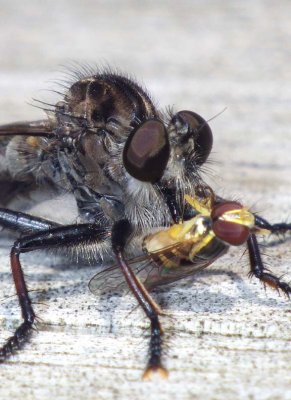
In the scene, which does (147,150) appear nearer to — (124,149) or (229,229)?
(124,149)

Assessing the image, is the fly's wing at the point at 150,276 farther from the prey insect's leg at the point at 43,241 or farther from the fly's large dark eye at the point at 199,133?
the fly's large dark eye at the point at 199,133

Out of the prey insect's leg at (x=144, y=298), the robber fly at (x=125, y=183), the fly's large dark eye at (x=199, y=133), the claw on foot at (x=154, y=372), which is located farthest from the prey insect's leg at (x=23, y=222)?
the claw on foot at (x=154, y=372)

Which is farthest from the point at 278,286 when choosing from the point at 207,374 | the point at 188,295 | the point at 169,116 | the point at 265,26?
the point at 265,26

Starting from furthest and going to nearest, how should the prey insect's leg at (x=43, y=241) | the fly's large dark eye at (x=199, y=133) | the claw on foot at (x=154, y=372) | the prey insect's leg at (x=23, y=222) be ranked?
the prey insect's leg at (x=23, y=222), the fly's large dark eye at (x=199, y=133), the prey insect's leg at (x=43, y=241), the claw on foot at (x=154, y=372)

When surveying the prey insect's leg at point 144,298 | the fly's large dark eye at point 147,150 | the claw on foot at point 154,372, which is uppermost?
the fly's large dark eye at point 147,150

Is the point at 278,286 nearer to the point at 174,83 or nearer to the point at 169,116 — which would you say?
the point at 169,116

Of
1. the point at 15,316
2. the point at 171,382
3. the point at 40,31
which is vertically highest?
the point at 40,31

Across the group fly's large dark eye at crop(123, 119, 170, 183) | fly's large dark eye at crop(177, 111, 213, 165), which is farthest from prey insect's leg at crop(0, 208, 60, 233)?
fly's large dark eye at crop(177, 111, 213, 165)
